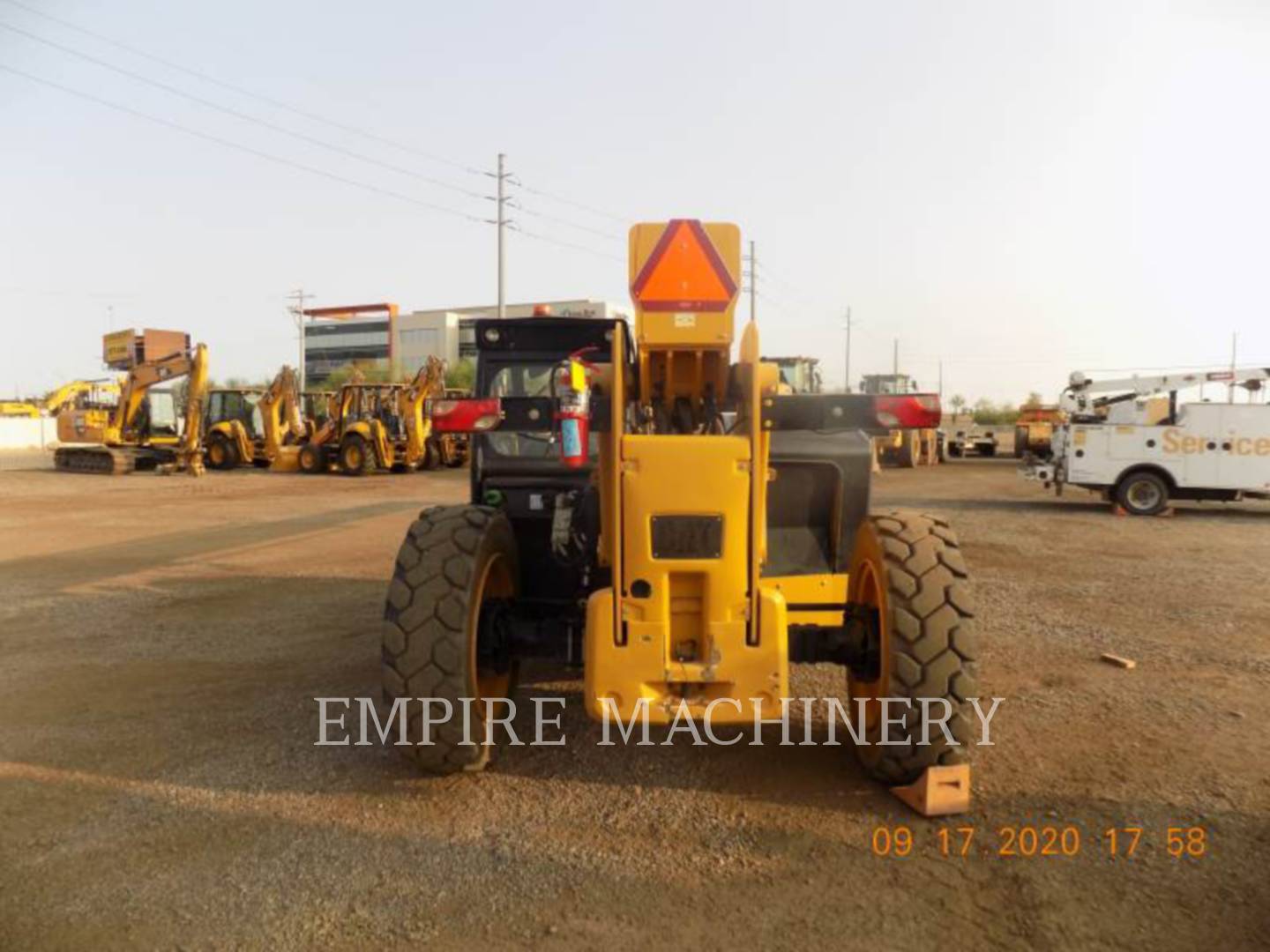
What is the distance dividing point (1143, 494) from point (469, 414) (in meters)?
14.9

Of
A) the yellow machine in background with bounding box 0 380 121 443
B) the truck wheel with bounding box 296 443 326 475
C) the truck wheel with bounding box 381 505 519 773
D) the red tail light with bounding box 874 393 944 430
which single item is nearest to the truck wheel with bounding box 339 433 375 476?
the truck wheel with bounding box 296 443 326 475

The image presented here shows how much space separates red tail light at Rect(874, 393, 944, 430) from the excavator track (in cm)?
Result: 2688

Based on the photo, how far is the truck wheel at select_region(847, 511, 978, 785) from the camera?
3.52 meters

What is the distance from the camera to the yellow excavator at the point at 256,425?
2527cm

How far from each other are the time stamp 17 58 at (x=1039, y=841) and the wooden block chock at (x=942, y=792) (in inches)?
3.0

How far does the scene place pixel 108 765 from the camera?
413 centimetres

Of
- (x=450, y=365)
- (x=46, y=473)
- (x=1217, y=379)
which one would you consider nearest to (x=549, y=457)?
(x=1217, y=379)

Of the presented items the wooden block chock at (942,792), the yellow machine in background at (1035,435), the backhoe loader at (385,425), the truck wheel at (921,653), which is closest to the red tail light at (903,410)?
the truck wheel at (921,653)

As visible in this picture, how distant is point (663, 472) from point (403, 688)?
1.46 m

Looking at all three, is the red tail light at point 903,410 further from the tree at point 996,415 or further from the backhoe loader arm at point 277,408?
the tree at point 996,415

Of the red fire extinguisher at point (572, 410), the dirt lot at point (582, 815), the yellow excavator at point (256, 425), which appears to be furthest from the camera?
the yellow excavator at point (256, 425)

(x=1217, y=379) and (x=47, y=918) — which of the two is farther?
(x=1217, y=379)

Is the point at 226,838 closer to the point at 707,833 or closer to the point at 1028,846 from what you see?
the point at 707,833

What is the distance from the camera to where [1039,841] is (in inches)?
133
